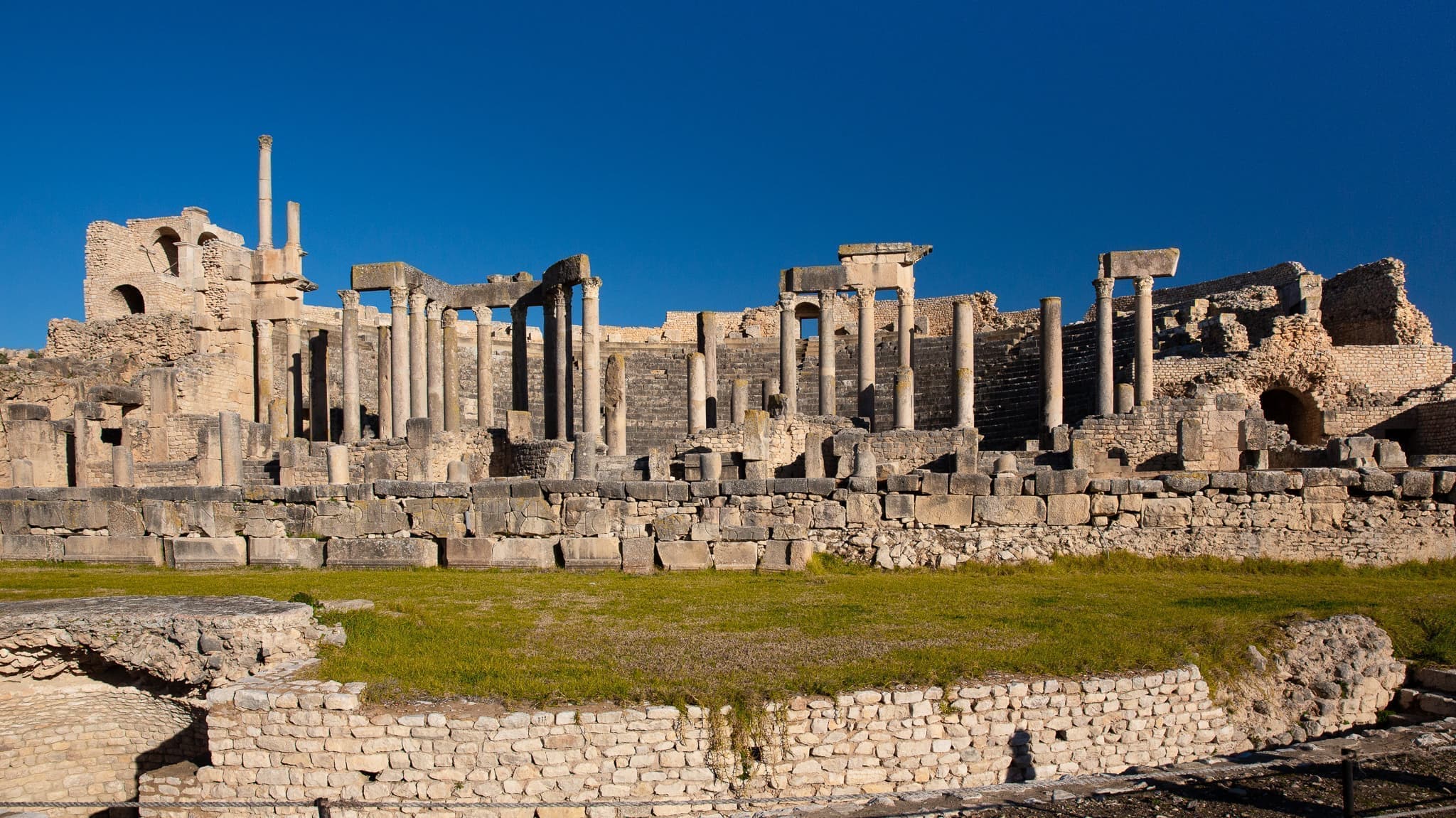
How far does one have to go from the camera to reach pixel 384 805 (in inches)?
259

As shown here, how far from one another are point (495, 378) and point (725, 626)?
2657cm

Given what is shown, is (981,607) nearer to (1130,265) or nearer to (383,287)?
(1130,265)

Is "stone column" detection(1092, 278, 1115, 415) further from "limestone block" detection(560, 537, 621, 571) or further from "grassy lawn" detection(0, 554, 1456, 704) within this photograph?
"limestone block" detection(560, 537, 621, 571)

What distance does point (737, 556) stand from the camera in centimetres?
1368

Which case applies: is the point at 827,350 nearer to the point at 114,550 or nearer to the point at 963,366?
the point at 963,366

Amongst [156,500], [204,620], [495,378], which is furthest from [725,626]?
[495,378]

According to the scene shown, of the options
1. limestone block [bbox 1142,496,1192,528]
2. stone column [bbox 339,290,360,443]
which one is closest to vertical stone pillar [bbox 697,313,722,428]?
stone column [bbox 339,290,360,443]

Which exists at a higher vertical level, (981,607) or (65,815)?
(981,607)

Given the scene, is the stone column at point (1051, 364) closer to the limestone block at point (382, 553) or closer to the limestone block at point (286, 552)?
the limestone block at point (382, 553)

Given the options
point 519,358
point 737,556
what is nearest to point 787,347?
point 519,358

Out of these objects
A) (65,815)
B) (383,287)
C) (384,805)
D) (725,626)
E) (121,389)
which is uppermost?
(383,287)

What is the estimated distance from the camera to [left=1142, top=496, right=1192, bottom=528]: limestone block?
1368 centimetres

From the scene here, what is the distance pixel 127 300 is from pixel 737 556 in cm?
3347

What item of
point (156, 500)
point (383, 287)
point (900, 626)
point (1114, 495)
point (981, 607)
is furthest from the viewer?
point (383, 287)
